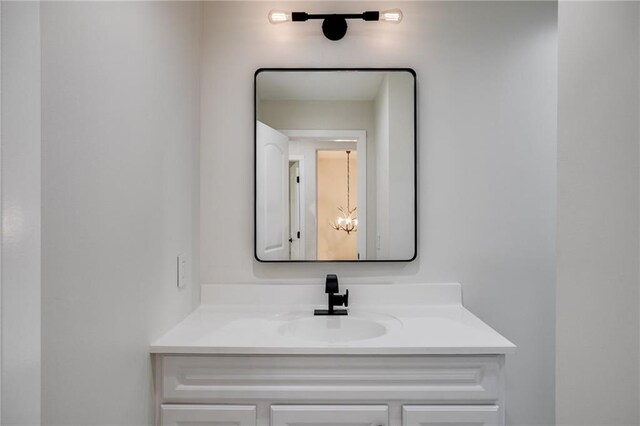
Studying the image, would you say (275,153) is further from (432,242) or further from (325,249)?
(432,242)


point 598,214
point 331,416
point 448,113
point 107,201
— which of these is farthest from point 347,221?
point 598,214

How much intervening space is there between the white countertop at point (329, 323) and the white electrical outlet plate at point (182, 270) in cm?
15

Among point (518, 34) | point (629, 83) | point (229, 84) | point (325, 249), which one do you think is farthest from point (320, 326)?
point (518, 34)

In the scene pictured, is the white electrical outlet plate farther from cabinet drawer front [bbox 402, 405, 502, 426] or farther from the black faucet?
cabinet drawer front [bbox 402, 405, 502, 426]

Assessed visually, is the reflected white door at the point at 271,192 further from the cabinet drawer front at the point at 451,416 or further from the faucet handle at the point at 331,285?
the cabinet drawer front at the point at 451,416

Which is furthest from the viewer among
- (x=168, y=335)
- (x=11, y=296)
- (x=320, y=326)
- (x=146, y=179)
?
(x=320, y=326)

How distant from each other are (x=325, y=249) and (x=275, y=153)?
19.3 inches

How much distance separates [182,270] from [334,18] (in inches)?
49.7

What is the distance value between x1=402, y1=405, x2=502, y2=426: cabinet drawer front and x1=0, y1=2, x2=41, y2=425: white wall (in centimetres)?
99

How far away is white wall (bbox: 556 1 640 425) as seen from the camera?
52cm

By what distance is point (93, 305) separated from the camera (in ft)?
2.88

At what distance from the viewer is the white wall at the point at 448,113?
A: 1.73m

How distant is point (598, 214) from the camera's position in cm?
59

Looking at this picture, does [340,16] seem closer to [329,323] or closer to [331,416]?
[329,323]
